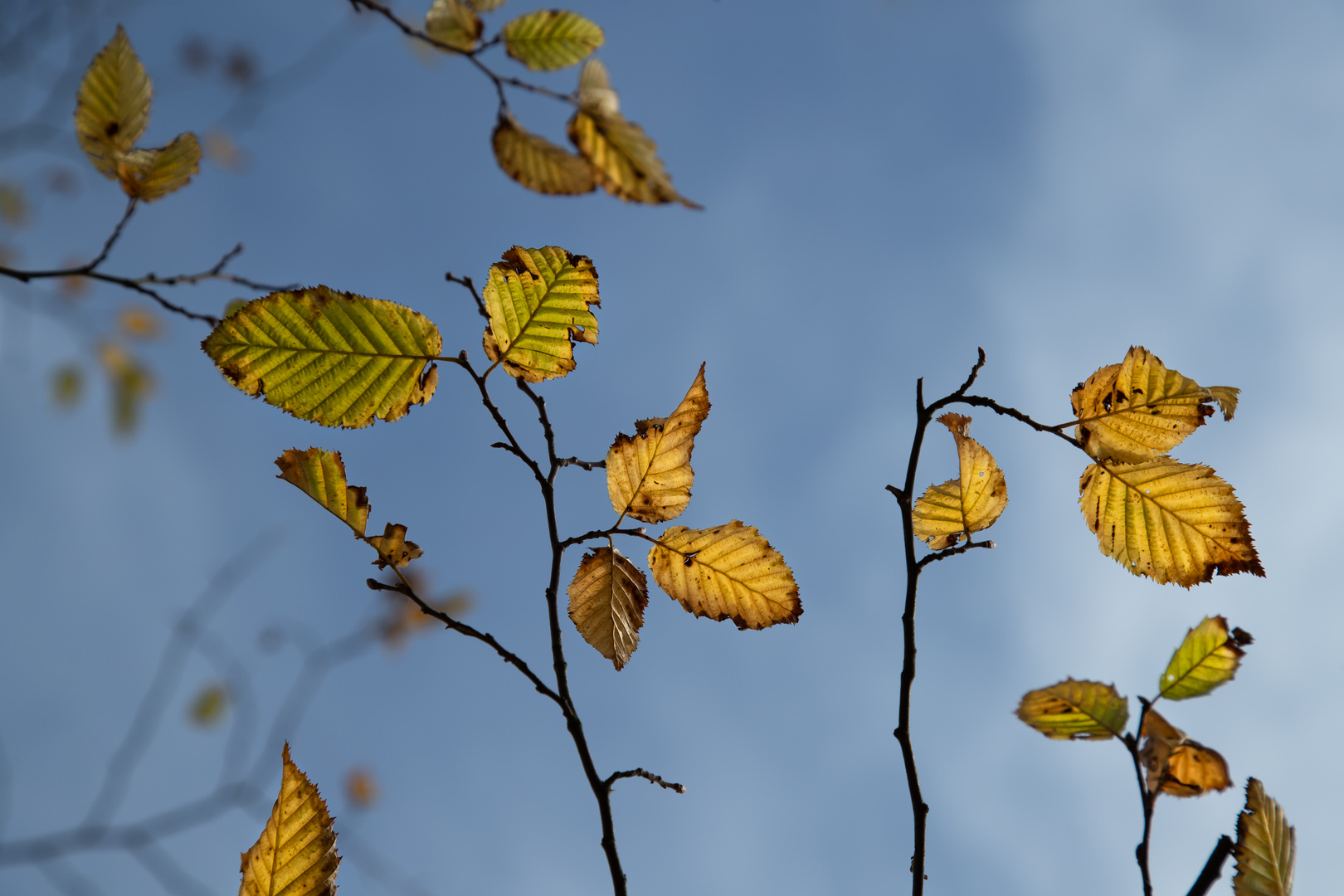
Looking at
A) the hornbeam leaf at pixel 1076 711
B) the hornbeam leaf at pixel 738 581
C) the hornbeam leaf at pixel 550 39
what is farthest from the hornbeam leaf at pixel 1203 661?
the hornbeam leaf at pixel 550 39

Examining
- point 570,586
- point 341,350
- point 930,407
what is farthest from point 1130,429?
point 341,350

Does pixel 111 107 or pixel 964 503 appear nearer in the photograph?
pixel 964 503

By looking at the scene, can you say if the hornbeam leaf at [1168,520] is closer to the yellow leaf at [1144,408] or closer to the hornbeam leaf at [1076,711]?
the yellow leaf at [1144,408]

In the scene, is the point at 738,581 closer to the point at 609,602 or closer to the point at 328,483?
the point at 609,602

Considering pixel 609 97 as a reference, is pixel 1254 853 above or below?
below

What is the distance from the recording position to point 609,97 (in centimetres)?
117

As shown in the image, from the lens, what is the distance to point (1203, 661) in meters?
0.91

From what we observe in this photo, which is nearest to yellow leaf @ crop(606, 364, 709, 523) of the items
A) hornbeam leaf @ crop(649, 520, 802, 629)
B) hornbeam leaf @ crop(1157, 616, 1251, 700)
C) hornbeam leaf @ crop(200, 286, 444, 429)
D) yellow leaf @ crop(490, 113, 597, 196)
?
hornbeam leaf @ crop(649, 520, 802, 629)

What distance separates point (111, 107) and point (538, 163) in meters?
0.67

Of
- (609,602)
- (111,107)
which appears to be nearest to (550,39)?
(111,107)

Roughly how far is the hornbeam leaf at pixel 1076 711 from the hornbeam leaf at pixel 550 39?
3.79ft

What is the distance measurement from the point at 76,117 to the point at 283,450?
2.78 feet

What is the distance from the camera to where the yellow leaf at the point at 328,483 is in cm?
73

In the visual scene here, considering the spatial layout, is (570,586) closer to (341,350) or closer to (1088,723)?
(341,350)
